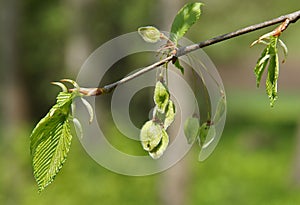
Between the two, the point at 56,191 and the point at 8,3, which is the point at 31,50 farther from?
the point at 56,191

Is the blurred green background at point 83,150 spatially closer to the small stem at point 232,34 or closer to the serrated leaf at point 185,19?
the serrated leaf at point 185,19

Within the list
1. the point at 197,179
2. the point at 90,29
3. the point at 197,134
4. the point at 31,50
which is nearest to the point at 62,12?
the point at 31,50

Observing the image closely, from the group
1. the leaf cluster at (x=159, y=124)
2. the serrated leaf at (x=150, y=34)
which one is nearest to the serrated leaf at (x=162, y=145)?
the leaf cluster at (x=159, y=124)

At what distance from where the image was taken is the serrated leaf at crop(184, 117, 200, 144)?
0.96 metres

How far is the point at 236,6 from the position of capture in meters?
21.3

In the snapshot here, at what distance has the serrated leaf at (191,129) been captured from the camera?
0.96 metres

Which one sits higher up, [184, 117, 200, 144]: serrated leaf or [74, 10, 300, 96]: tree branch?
[74, 10, 300, 96]: tree branch

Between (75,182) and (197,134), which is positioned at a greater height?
(197,134)

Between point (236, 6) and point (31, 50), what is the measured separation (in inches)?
285

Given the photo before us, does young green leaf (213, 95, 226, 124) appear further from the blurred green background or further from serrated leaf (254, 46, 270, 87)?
the blurred green background

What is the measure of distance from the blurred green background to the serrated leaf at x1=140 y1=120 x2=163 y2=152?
4.81 m

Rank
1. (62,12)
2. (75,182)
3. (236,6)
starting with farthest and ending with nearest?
(236,6) → (62,12) → (75,182)

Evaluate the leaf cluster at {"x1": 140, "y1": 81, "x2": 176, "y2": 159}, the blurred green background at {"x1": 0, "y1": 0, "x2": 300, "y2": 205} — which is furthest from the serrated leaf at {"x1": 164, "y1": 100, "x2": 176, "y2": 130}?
the blurred green background at {"x1": 0, "y1": 0, "x2": 300, "y2": 205}

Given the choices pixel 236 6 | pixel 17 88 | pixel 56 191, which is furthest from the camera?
pixel 236 6
